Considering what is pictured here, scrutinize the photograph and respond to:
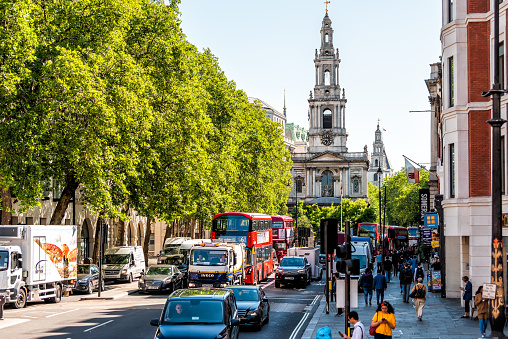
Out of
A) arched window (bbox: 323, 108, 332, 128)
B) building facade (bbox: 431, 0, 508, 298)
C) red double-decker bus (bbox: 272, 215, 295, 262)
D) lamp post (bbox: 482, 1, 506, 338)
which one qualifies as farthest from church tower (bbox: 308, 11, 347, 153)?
lamp post (bbox: 482, 1, 506, 338)

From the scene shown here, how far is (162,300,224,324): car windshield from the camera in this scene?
16.2 metres

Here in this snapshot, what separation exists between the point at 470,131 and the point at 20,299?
18742mm

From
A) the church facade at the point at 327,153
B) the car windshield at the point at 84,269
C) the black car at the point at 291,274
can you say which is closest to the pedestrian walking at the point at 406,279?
the black car at the point at 291,274

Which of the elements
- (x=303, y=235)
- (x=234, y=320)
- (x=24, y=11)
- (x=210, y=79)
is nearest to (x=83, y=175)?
(x=24, y=11)

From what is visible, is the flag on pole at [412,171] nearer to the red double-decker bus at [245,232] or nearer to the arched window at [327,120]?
the red double-decker bus at [245,232]

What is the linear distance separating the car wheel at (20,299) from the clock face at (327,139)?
367 feet

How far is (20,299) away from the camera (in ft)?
98.5

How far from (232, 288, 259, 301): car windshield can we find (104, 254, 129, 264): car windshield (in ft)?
67.4

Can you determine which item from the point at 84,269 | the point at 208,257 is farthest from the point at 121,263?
the point at 208,257

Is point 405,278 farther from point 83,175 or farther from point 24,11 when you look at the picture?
point 24,11

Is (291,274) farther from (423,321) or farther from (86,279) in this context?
(423,321)

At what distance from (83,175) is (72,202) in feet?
56.7

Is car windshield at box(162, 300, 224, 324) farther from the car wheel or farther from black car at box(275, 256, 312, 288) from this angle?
black car at box(275, 256, 312, 288)

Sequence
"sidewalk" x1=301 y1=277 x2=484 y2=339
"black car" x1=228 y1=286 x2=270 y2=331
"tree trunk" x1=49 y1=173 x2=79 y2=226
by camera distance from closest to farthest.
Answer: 1. "sidewalk" x1=301 y1=277 x2=484 y2=339
2. "black car" x1=228 y1=286 x2=270 y2=331
3. "tree trunk" x1=49 y1=173 x2=79 y2=226
